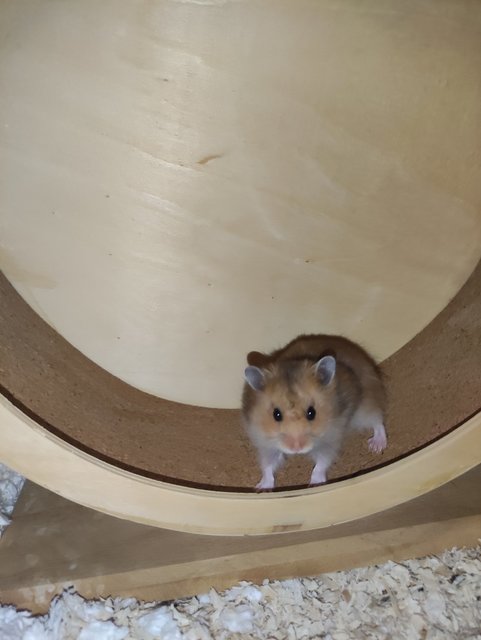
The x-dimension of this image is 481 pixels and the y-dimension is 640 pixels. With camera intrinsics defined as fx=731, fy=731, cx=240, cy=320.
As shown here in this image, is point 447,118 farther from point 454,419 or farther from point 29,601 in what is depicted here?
point 29,601

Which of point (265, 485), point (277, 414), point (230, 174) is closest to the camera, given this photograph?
Result: point (265, 485)

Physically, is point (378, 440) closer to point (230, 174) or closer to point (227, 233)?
point (227, 233)

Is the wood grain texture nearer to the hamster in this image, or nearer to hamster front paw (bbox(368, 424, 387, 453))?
the hamster

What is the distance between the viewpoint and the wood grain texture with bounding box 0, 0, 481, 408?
214cm

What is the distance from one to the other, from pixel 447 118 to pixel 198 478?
135 cm

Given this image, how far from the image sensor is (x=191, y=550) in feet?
7.45

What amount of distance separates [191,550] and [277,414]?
0.50m

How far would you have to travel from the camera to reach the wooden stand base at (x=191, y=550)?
2.25 metres

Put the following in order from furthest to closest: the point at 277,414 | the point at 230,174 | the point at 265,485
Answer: the point at 230,174 < the point at 277,414 < the point at 265,485

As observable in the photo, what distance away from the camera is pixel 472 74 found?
2.25 meters

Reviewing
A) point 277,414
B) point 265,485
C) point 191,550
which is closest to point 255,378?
point 277,414

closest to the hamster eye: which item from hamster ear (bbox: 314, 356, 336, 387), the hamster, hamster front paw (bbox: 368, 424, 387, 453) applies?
the hamster

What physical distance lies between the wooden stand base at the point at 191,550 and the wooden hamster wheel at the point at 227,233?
0.84ft

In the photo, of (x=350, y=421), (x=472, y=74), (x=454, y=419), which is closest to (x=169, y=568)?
(x=350, y=421)
